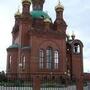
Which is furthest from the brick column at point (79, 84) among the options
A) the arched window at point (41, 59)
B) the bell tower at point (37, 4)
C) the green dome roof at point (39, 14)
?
the bell tower at point (37, 4)

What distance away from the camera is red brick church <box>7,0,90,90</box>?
2769 centimetres

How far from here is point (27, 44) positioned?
29.0 meters

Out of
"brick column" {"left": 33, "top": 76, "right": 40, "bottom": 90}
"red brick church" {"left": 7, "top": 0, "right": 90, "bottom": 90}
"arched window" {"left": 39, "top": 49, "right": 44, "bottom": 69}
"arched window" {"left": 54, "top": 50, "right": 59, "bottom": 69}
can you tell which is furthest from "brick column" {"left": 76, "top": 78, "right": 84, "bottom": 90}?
"arched window" {"left": 54, "top": 50, "right": 59, "bottom": 69}

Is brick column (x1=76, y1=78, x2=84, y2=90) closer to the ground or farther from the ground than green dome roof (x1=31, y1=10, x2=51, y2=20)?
closer to the ground

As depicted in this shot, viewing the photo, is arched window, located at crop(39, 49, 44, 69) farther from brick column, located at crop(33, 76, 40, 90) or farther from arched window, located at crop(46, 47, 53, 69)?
brick column, located at crop(33, 76, 40, 90)

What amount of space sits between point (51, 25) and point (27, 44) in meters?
4.19

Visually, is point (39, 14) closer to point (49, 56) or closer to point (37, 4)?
point (37, 4)

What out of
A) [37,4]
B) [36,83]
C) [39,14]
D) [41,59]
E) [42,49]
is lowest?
[36,83]

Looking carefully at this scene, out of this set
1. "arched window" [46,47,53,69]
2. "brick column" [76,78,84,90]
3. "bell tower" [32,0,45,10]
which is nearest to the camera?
"brick column" [76,78,84,90]

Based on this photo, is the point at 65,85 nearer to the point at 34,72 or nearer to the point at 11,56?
the point at 34,72

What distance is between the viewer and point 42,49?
2834 centimetres

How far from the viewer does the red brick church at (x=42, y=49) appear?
2769 cm

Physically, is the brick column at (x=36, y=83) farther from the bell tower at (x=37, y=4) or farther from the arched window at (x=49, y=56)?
the bell tower at (x=37, y=4)

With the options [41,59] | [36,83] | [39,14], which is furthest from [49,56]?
[36,83]
